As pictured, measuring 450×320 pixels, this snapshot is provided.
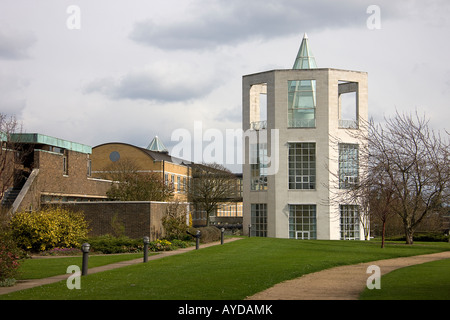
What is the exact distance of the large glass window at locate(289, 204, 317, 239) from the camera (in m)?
47.3

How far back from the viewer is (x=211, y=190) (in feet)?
213

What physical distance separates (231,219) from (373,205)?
3484 cm

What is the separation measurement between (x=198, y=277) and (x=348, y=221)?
112ft

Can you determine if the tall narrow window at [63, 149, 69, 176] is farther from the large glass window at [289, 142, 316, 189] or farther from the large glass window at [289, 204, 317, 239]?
the large glass window at [289, 204, 317, 239]

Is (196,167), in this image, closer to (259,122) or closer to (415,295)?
(259,122)

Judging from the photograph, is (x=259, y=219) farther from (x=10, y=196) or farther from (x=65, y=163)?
(x=10, y=196)

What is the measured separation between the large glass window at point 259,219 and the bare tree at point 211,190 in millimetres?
15461

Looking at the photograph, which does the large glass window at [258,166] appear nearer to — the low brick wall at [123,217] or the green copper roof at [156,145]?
the low brick wall at [123,217]

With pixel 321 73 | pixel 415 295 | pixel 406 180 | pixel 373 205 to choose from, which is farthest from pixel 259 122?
pixel 415 295

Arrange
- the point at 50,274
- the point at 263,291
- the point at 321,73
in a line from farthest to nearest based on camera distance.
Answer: the point at 321,73 < the point at 50,274 < the point at 263,291

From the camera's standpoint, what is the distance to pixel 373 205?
116ft

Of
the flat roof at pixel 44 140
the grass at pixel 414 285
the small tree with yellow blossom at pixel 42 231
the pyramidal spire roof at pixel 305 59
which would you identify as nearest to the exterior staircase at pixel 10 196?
the flat roof at pixel 44 140

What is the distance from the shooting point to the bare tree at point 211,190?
213ft

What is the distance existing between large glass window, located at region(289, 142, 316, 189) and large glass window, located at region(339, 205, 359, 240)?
138 inches
